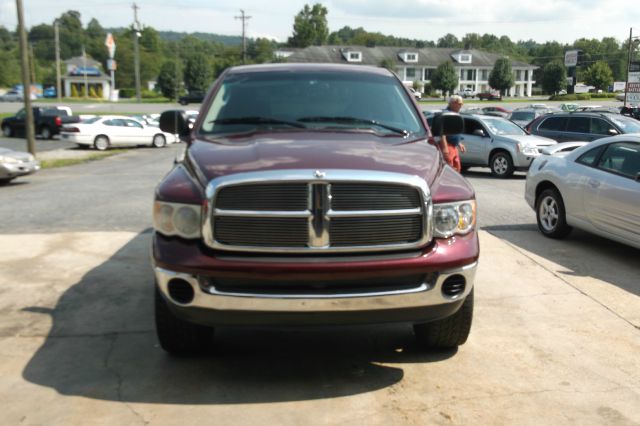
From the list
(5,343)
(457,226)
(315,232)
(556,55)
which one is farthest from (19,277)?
(556,55)

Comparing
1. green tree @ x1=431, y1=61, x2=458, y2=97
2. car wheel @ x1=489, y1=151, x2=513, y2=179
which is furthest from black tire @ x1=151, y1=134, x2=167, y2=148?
green tree @ x1=431, y1=61, x2=458, y2=97

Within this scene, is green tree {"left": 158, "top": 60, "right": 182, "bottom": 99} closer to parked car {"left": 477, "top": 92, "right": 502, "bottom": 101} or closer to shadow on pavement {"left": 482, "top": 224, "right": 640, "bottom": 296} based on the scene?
parked car {"left": 477, "top": 92, "right": 502, "bottom": 101}

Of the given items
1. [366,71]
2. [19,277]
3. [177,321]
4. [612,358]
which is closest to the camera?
[177,321]

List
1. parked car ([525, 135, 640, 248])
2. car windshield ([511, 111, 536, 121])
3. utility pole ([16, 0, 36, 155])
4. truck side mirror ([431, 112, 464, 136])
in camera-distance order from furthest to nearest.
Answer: car windshield ([511, 111, 536, 121])
utility pole ([16, 0, 36, 155])
parked car ([525, 135, 640, 248])
truck side mirror ([431, 112, 464, 136])

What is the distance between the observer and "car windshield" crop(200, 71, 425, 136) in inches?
197

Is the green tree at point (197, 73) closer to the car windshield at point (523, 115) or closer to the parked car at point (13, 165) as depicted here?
the car windshield at point (523, 115)

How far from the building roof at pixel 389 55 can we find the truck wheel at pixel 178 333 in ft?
317

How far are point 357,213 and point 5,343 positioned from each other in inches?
118

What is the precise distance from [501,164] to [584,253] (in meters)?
9.68

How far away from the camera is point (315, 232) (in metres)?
3.88

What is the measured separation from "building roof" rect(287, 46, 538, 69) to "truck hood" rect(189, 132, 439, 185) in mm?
96385

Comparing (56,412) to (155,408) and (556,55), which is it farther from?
(556,55)

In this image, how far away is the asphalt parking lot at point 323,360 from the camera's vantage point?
395 cm

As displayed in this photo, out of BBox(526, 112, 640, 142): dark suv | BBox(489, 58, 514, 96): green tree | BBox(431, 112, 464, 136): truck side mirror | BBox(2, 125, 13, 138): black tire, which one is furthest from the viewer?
BBox(489, 58, 514, 96): green tree
